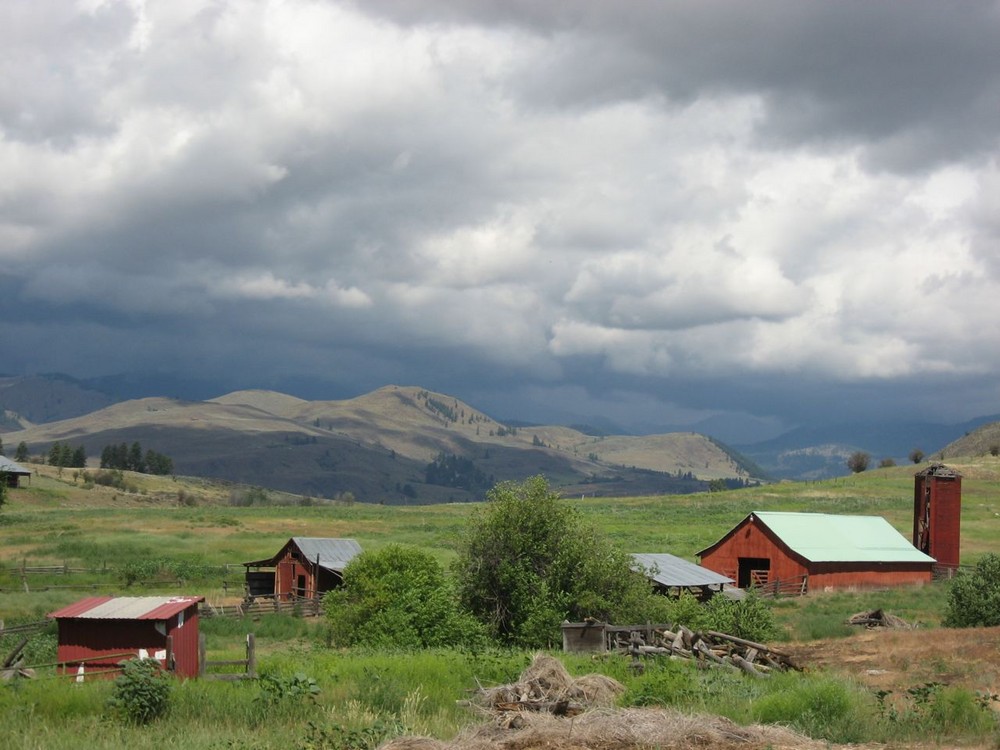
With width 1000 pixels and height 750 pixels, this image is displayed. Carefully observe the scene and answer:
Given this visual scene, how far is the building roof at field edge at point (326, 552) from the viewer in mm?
54156

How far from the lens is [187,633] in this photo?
79.8 ft

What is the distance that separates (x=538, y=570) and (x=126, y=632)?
1442cm

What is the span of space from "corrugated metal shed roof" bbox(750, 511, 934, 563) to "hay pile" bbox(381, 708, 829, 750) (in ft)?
154

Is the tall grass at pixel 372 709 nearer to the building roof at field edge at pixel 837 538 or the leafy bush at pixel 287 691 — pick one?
the leafy bush at pixel 287 691

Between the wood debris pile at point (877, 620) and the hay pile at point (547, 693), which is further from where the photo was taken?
the wood debris pile at point (877, 620)

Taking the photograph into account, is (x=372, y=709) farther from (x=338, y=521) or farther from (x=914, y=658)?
(x=338, y=521)

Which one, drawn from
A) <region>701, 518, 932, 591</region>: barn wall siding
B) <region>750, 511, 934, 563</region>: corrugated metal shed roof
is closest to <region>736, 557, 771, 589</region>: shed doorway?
<region>701, 518, 932, 591</region>: barn wall siding

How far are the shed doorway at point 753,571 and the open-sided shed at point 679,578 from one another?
801cm

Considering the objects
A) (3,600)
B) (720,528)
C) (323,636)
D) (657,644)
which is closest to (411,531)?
(720,528)

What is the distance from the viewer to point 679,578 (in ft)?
157

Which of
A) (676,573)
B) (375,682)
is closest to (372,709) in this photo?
(375,682)

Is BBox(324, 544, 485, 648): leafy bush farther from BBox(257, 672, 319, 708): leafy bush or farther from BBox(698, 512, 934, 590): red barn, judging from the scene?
BBox(698, 512, 934, 590): red barn

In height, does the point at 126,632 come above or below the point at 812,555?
below

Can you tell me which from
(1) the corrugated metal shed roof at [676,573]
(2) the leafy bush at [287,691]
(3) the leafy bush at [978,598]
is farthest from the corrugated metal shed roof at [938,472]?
(2) the leafy bush at [287,691]
